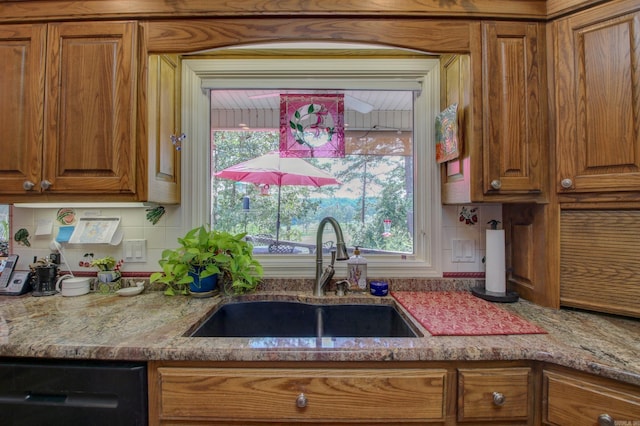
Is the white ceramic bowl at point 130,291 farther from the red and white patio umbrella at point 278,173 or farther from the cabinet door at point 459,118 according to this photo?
the cabinet door at point 459,118

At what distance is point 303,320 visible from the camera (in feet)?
4.61

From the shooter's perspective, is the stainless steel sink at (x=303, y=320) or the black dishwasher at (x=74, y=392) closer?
the black dishwasher at (x=74, y=392)

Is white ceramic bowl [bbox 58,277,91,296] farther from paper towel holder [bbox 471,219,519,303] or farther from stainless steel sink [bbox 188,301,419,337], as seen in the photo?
paper towel holder [bbox 471,219,519,303]

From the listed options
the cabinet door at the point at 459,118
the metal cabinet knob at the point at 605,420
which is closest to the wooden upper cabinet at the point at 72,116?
the cabinet door at the point at 459,118

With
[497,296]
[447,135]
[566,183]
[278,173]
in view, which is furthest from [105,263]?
[566,183]

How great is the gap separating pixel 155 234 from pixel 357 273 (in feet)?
3.55

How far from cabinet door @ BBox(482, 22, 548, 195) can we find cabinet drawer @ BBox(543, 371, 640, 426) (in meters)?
0.68

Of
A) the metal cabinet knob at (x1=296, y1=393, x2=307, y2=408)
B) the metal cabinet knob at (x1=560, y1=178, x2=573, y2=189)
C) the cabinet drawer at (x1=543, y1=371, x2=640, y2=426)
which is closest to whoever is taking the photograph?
the cabinet drawer at (x1=543, y1=371, x2=640, y2=426)

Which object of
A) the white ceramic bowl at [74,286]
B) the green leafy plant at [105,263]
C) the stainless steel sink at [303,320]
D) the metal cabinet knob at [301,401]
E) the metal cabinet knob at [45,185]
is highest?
the metal cabinet knob at [45,185]

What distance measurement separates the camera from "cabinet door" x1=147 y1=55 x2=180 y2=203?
1.27 meters

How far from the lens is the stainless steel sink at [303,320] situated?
136 cm

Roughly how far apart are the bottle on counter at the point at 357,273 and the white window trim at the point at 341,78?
81 mm

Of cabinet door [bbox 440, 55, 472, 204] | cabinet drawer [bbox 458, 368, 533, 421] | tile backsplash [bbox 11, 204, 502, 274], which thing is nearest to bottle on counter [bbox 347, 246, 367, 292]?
tile backsplash [bbox 11, 204, 502, 274]

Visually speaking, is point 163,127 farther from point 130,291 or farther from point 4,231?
point 4,231
